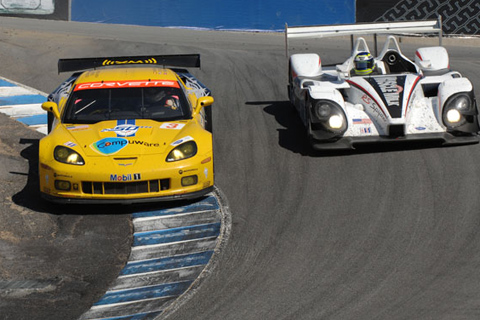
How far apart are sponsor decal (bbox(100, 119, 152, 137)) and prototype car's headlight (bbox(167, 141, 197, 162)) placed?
1.95 feet

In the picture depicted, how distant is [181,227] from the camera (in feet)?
26.2

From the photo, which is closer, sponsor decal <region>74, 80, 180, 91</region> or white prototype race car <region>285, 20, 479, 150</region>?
sponsor decal <region>74, 80, 180, 91</region>

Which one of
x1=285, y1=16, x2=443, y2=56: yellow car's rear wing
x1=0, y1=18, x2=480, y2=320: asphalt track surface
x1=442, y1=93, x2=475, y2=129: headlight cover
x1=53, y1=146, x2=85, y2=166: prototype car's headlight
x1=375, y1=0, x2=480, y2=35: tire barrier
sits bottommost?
x1=0, y1=18, x2=480, y2=320: asphalt track surface

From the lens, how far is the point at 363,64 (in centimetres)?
1122

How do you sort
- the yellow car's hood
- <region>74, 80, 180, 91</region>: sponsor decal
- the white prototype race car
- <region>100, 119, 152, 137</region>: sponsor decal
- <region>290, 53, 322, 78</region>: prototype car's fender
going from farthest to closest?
<region>290, 53, 322, 78</region>: prototype car's fender < the white prototype race car < <region>74, 80, 180, 91</region>: sponsor decal < <region>100, 119, 152, 137</region>: sponsor decal < the yellow car's hood

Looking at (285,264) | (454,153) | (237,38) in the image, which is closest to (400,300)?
(285,264)

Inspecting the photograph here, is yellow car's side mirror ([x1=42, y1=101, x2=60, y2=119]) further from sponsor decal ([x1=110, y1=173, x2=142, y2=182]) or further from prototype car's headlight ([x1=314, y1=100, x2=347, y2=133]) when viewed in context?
prototype car's headlight ([x1=314, y1=100, x2=347, y2=133])

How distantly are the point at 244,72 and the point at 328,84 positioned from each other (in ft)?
14.2

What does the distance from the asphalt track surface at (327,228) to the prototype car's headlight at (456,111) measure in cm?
34

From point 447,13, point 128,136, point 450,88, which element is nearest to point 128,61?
point 128,136

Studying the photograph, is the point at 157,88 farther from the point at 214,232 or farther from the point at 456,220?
the point at 456,220

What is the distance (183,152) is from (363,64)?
3893mm

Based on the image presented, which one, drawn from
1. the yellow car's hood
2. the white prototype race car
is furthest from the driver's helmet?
the yellow car's hood

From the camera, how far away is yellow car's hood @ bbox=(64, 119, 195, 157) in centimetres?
838
